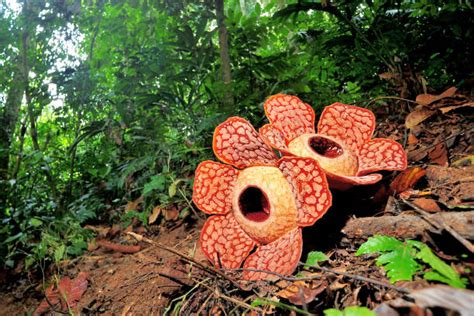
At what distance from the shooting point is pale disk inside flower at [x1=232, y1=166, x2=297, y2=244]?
1.40 meters

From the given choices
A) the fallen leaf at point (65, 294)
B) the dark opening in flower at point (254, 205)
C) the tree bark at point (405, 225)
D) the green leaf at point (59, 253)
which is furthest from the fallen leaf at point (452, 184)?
the green leaf at point (59, 253)

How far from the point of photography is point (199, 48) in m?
3.07

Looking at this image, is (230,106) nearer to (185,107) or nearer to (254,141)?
(185,107)

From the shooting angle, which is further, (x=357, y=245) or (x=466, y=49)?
(x=466, y=49)

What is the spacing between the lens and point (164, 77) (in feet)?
10.5

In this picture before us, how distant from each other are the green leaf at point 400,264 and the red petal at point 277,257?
315 mm

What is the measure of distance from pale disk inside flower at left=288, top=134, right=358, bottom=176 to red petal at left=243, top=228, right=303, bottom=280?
34 centimetres

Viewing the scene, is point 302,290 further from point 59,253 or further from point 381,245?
point 59,253

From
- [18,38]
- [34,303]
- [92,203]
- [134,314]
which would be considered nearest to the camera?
[134,314]

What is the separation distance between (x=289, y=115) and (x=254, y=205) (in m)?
0.51

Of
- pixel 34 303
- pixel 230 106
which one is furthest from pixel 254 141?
pixel 34 303

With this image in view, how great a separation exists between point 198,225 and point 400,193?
1.32 m

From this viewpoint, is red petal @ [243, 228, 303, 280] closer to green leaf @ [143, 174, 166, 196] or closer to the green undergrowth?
the green undergrowth

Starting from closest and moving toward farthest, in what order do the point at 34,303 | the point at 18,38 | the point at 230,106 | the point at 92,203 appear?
the point at 34,303
the point at 230,106
the point at 92,203
the point at 18,38
